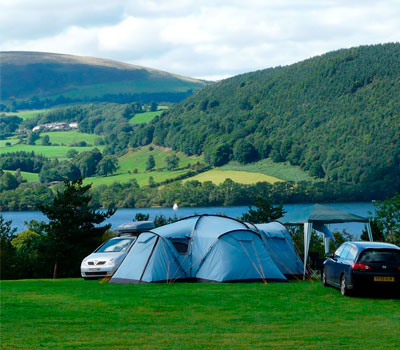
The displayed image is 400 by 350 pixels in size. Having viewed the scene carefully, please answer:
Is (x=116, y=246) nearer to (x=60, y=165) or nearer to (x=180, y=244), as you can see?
(x=180, y=244)

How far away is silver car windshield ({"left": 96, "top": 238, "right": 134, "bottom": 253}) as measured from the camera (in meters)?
25.1

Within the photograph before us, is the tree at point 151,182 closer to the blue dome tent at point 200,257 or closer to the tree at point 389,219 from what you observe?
the tree at point 389,219

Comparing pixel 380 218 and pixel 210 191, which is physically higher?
pixel 380 218

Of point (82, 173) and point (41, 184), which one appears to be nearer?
point (41, 184)

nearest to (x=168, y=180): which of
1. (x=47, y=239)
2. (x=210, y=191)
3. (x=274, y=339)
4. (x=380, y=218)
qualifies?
(x=210, y=191)

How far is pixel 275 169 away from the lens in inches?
5886

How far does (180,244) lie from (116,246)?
11.1ft

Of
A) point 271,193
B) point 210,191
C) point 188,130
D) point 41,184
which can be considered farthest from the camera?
point 188,130

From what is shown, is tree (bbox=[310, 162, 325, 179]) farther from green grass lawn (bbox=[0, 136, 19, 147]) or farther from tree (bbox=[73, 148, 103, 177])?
green grass lawn (bbox=[0, 136, 19, 147])

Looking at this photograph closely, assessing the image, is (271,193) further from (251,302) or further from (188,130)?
(251,302)

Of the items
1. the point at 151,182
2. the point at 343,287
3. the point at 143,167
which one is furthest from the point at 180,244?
the point at 143,167

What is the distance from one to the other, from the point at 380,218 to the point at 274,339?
32.5 meters

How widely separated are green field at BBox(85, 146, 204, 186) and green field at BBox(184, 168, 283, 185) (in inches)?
301

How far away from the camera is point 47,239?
32281 mm
